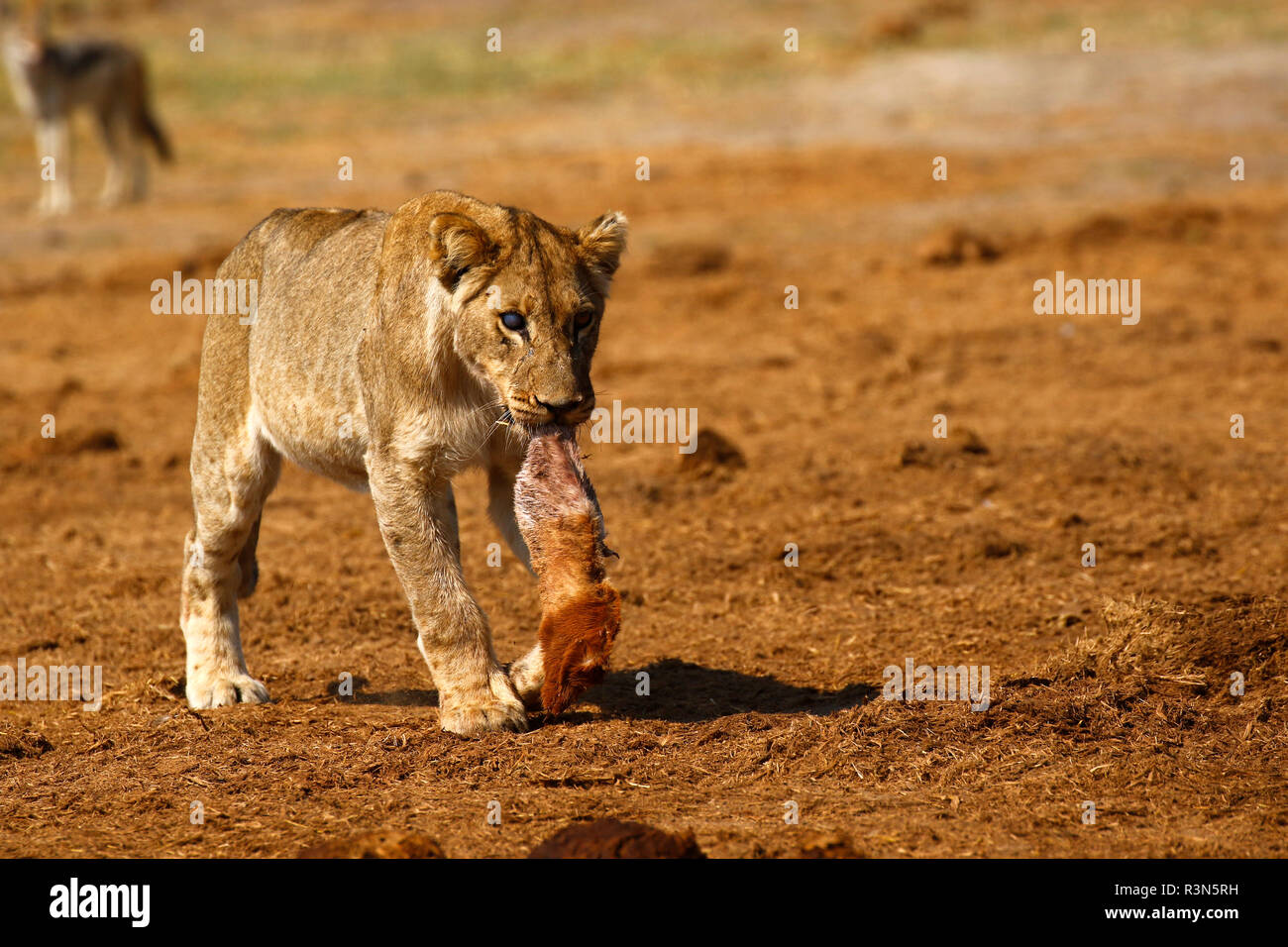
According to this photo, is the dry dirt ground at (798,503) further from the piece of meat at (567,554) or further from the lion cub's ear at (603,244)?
the lion cub's ear at (603,244)

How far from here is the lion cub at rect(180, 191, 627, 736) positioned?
5.11 metres

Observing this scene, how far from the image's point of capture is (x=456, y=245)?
5090 millimetres

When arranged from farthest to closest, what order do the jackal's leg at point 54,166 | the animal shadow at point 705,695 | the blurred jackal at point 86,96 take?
1. the blurred jackal at point 86,96
2. the jackal's leg at point 54,166
3. the animal shadow at point 705,695

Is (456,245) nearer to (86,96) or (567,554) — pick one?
(567,554)

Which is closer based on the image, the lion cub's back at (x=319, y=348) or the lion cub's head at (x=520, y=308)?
the lion cub's head at (x=520, y=308)

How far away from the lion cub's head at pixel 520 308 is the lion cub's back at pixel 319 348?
600 mm

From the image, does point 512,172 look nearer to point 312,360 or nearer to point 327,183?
point 327,183

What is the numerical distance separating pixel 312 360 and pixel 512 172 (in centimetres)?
1428

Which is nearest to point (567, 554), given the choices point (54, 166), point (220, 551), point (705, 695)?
point (705, 695)

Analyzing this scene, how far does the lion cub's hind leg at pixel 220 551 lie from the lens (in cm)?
617

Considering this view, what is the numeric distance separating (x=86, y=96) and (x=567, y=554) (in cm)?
1802

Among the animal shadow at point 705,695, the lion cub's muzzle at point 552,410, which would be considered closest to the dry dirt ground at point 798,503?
the animal shadow at point 705,695
